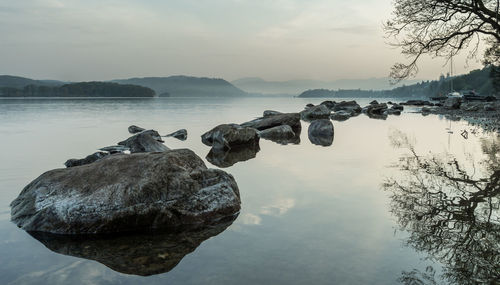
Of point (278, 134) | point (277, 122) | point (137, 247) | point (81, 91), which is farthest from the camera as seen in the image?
point (81, 91)

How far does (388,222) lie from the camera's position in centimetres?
614

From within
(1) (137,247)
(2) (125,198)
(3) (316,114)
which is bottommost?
(1) (137,247)

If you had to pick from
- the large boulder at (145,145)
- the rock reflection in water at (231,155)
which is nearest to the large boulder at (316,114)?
the rock reflection in water at (231,155)

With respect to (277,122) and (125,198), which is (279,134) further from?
(125,198)

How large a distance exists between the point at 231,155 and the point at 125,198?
8.09m

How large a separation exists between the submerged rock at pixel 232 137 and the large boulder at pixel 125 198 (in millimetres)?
8693

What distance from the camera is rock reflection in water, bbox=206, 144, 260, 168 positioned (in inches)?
496

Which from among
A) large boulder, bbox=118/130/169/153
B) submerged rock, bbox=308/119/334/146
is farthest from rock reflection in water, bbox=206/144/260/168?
submerged rock, bbox=308/119/334/146

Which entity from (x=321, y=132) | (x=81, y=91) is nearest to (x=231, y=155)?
(x=321, y=132)

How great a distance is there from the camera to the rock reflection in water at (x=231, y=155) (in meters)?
12.6

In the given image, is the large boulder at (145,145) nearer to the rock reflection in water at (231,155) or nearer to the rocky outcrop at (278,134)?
the rock reflection in water at (231,155)

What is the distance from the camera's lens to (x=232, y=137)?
54.6 ft

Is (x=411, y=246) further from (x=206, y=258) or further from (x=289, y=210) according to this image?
(x=206, y=258)

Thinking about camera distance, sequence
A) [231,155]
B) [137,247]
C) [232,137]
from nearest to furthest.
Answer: [137,247]
[231,155]
[232,137]
